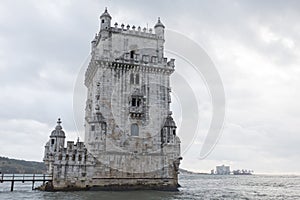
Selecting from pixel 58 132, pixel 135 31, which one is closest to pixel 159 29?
pixel 135 31

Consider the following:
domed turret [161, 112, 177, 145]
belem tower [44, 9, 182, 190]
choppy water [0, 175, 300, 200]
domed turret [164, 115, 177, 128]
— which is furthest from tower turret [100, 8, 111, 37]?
choppy water [0, 175, 300, 200]

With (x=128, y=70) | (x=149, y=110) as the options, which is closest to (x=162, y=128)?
(x=149, y=110)

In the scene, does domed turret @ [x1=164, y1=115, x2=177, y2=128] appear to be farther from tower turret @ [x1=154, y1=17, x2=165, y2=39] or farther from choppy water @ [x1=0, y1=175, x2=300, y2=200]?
tower turret @ [x1=154, y1=17, x2=165, y2=39]

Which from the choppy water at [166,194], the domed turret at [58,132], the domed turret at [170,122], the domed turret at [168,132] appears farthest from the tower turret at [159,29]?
the choppy water at [166,194]

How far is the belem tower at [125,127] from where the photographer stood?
3891 centimetres

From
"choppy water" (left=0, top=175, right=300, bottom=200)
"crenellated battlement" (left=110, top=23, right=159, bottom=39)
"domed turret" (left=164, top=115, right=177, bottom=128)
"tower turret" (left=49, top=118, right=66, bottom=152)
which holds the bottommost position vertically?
"choppy water" (left=0, top=175, right=300, bottom=200)

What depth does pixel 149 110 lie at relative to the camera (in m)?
42.7

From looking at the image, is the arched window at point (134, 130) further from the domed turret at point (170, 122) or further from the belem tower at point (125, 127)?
the domed turret at point (170, 122)

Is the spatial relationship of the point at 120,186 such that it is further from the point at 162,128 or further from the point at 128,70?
the point at 128,70

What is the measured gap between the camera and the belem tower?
128ft

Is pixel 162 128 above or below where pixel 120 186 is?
above

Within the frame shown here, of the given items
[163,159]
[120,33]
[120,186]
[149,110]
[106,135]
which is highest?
[120,33]

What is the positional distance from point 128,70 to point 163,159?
1270cm

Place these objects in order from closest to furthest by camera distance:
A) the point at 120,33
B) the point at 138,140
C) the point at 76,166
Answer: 1. the point at 76,166
2. the point at 138,140
3. the point at 120,33
